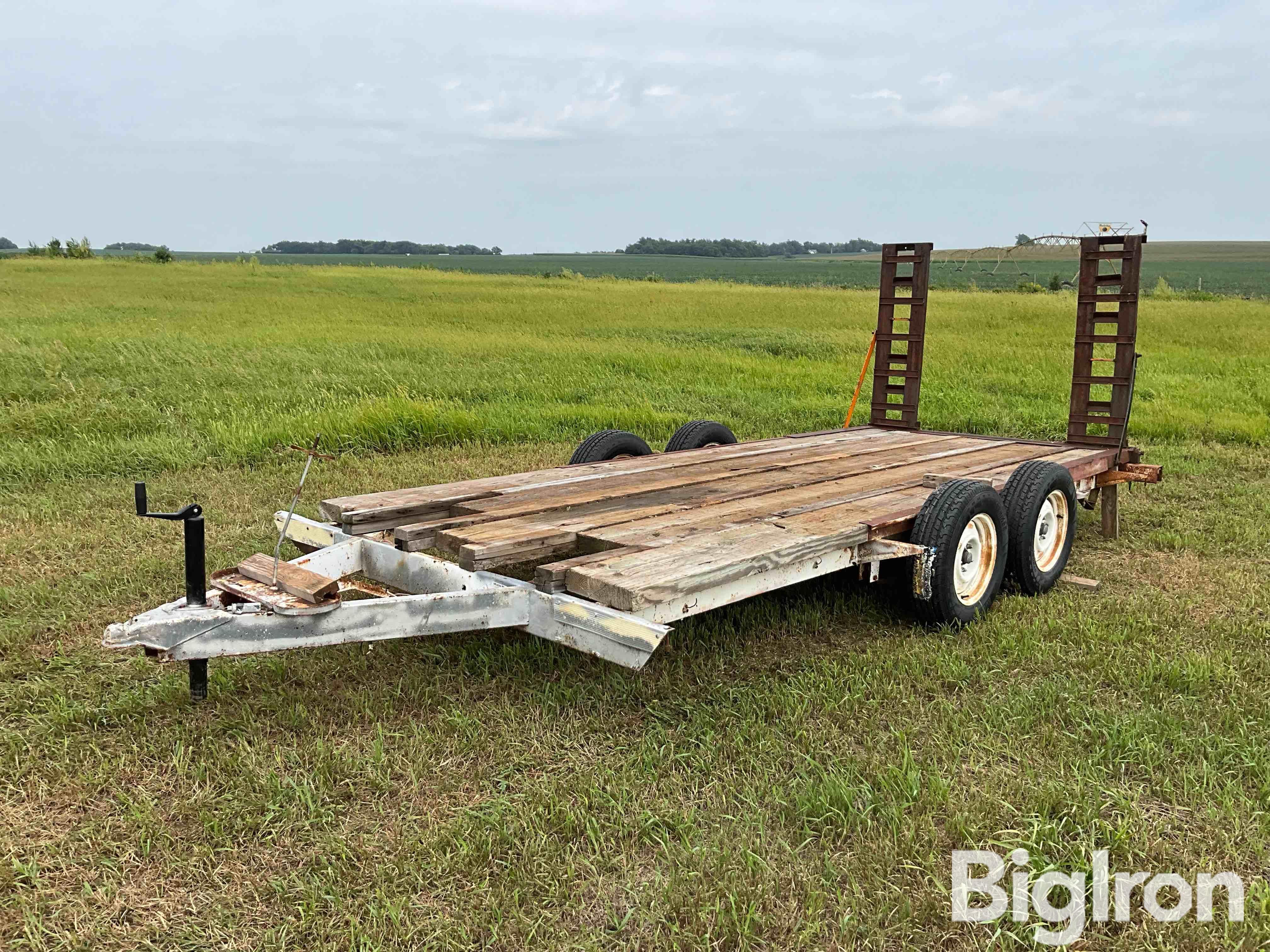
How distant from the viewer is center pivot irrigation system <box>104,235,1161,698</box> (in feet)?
10.8

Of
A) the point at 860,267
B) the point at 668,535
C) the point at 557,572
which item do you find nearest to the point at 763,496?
the point at 668,535

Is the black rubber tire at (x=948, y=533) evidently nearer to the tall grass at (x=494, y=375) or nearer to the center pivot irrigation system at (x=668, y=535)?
the center pivot irrigation system at (x=668, y=535)

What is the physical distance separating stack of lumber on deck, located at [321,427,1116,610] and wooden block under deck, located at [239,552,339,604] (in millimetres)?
547

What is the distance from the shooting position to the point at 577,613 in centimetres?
333

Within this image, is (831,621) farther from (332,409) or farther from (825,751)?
(332,409)

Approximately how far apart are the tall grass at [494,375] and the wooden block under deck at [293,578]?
16.0 ft

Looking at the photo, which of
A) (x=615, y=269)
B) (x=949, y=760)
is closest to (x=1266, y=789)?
(x=949, y=760)

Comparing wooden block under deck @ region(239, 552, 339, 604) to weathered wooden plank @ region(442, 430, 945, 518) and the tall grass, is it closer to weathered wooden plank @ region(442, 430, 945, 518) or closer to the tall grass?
weathered wooden plank @ region(442, 430, 945, 518)

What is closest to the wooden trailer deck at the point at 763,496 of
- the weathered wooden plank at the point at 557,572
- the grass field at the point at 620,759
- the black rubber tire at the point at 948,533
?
the weathered wooden plank at the point at 557,572

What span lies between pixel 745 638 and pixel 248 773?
217cm

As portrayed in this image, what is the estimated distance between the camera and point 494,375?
41.7 feet

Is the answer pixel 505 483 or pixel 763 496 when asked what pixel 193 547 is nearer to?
pixel 505 483

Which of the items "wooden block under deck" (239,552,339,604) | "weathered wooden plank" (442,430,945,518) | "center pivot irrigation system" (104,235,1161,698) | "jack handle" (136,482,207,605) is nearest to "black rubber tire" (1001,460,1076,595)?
"center pivot irrigation system" (104,235,1161,698)

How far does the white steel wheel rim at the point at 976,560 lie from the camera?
15.6 ft
